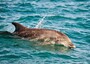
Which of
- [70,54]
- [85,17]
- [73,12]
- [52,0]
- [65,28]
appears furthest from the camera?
[52,0]

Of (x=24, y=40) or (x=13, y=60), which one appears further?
(x=24, y=40)

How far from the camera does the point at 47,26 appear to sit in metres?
15.9

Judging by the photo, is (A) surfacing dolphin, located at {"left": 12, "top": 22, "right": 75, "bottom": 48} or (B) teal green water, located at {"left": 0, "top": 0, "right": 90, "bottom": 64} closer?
(B) teal green water, located at {"left": 0, "top": 0, "right": 90, "bottom": 64}

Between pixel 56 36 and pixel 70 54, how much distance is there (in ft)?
4.15

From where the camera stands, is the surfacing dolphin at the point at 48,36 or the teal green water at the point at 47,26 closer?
the teal green water at the point at 47,26

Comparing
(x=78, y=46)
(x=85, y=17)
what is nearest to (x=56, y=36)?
(x=78, y=46)

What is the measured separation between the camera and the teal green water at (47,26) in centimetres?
1130

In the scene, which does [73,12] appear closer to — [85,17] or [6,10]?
[85,17]

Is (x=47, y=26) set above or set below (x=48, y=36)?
below

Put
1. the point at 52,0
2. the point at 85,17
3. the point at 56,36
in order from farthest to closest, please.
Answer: the point at 52,0
the point at 85,17
the point at 56,36

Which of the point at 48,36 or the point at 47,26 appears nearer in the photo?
the point at 48,36

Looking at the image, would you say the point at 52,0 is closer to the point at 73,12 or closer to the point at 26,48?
the point at 73,12

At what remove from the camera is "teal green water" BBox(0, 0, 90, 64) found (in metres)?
11.3

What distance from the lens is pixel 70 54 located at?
11727 millimetres
